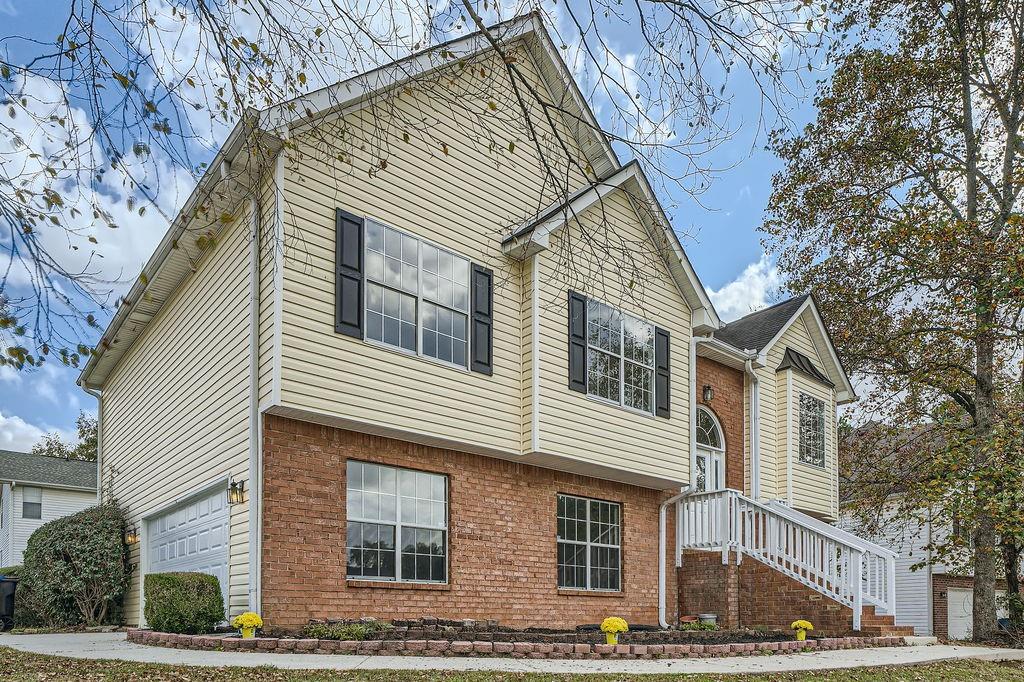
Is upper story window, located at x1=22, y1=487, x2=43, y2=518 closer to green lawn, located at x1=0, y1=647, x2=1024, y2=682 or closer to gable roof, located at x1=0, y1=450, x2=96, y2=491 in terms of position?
gable roof, located at x1=0, y1=450, x2=96, y2=491

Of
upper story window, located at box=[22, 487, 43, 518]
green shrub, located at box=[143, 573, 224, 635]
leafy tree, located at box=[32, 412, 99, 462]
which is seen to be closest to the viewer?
green shrub, located at box=[143, 573, 224, 635]

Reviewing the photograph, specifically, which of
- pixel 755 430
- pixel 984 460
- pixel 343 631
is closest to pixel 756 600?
pixel 755 430

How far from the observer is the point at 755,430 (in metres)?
18.9

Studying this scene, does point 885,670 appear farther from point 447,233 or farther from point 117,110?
point 117,110

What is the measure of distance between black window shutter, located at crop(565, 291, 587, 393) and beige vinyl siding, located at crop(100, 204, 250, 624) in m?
5.05

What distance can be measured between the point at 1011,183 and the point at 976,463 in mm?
5998

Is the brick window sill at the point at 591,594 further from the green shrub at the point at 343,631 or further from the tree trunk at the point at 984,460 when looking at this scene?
the tree trunk at the point at 984,460

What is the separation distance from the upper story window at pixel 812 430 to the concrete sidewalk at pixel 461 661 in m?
8.52

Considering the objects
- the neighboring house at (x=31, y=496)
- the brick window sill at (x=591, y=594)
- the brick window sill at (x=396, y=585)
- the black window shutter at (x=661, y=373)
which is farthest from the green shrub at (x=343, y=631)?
the neighboring house at (x=31, y=496)

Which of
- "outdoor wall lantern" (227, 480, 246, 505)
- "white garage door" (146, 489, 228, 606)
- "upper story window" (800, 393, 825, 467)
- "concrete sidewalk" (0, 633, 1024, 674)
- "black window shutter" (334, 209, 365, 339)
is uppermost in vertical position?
"black window shutter" (334, 209, 365, 339)

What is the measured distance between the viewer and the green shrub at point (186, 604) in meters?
10.3

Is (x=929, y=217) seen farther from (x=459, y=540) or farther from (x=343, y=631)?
(x=343, y=631)

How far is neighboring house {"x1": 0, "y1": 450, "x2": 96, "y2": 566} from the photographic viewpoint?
32.2 m

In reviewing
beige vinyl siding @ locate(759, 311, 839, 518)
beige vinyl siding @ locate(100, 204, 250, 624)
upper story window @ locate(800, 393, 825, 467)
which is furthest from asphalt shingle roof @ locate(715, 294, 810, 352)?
beige vinyl siding @ locate(100, 204, 250, 624)
